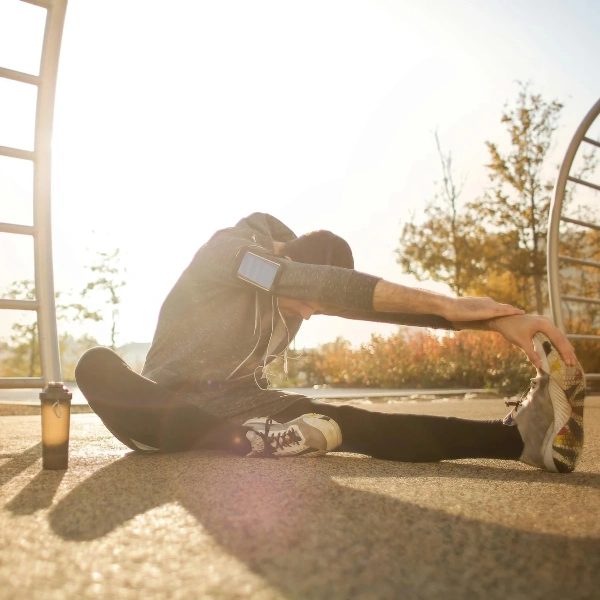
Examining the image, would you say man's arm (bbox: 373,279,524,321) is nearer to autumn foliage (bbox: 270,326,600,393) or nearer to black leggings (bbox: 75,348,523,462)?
black leggings (bbox: 75,348,523,462)

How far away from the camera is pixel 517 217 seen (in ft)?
47.6

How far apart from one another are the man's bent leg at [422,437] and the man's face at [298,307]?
398mm

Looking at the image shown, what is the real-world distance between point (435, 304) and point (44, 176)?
74.0 inches

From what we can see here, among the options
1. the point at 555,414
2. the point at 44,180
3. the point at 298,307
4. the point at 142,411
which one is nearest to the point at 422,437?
the point at 555,414

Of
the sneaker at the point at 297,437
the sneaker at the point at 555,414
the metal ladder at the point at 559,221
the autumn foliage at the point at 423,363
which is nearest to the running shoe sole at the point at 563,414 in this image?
the sneaker at the point at 555,414

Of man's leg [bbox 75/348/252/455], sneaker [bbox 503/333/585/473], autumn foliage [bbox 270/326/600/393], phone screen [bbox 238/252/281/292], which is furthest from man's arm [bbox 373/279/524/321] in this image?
autumn foliage [bbox 270/326/600/393]

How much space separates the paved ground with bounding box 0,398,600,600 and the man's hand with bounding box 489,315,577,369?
0.34 metres

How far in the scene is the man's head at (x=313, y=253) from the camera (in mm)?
2531

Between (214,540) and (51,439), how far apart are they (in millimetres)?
1115

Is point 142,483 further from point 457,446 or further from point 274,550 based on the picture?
point 457,446

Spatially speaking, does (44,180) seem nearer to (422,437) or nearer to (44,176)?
(44,176)

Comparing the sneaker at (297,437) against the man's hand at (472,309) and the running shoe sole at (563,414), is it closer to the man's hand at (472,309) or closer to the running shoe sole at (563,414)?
the man's hand at (472,309)

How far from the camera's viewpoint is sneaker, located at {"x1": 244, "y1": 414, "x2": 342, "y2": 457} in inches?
85.0

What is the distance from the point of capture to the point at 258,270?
7.32ft
